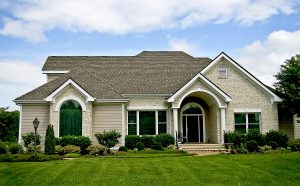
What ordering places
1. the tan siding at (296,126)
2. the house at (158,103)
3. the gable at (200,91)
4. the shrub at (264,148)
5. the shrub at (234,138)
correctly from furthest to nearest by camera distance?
the tan siding at (296,126)
the gable at (200,91)
the shrub at (234,138)
the house at (158,103)
the shrub at (264,148)

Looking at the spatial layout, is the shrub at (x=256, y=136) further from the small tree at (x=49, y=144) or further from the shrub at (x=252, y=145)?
the small tree at (x=49, y=144)

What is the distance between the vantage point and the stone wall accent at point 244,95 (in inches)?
1186

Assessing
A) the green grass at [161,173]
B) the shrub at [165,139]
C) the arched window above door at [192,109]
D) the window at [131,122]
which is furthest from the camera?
the arched window above door at [192,109]

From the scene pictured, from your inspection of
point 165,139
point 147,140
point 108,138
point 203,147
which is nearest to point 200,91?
point 203,147

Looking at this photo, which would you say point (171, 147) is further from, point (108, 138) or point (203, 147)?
point (108, 138)

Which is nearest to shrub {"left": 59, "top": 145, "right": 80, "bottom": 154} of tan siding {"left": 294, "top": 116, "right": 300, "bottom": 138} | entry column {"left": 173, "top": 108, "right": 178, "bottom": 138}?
entry column {"left": 173, "top": 108, "right": 178, "bottom": 138}

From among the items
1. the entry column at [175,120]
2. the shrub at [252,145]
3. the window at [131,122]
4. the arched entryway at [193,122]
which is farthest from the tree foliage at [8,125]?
the shrub at [252,145]

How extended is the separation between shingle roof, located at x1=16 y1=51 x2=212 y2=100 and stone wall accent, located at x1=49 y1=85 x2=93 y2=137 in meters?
0.78

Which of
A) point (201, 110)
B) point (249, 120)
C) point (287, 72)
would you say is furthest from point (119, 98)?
point (287, 72)

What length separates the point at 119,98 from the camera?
2778 cm

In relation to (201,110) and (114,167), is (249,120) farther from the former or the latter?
(114,167)

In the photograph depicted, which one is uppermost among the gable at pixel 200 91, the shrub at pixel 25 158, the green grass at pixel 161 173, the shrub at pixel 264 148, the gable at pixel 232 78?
the gable at pixel 232 78

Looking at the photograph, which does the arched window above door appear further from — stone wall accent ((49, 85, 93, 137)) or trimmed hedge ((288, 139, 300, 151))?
stone wall accent ((49, 85, 93, 137))

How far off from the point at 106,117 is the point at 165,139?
4.57 m
